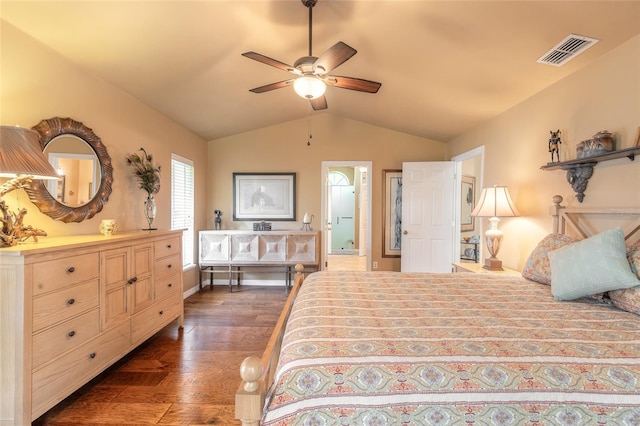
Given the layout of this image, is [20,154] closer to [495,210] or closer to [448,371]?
[448,371]

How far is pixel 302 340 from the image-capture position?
1.15 meters

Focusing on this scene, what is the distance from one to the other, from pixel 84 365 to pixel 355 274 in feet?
6.51

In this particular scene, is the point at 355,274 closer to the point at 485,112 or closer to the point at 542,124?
the point at 542,124

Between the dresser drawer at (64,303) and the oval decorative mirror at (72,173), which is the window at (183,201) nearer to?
the oval decorative mirror at (72,173)

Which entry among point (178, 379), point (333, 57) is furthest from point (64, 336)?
point (333, 57)

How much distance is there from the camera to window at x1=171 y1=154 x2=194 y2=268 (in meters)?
4.01

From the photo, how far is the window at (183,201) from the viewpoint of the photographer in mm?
4012

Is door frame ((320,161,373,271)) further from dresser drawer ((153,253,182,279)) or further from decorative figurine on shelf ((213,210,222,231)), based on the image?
dresser drawer ((153,253,182,279))

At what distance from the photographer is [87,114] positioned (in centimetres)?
253

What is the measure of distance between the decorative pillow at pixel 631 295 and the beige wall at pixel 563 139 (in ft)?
1.72

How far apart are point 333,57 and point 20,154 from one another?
192 cm

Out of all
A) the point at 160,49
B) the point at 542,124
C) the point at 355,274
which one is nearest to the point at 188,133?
the point at 160,49

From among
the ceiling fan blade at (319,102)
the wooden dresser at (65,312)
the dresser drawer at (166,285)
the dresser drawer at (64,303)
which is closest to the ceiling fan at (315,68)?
the ceiling fan blade at (319,102)

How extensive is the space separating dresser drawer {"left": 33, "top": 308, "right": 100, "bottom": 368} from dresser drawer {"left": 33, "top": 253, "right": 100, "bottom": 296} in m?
0.25
